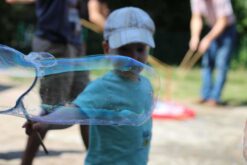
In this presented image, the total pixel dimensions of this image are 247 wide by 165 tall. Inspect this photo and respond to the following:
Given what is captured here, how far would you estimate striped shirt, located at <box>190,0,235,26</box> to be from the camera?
25.6 feet

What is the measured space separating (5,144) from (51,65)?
249 cm

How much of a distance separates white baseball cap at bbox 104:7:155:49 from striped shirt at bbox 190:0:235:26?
5022 mm

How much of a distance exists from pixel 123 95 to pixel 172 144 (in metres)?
2.79

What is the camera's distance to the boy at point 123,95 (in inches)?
109

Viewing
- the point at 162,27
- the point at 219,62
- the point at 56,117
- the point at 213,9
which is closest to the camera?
the point at 56,117

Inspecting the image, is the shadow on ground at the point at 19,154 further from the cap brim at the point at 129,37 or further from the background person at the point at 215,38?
the background person at the point at 215,38

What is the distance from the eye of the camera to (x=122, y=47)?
9.43ft

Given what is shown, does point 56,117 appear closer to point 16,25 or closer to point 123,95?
point 123,95

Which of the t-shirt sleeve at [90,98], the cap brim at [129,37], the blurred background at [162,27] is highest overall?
the cap brim at [129,37]

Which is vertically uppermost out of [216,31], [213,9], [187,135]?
[213,9]

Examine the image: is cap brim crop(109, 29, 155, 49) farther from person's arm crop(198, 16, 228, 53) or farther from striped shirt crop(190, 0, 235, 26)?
striped shirt crop(190, 0, 235, 26)

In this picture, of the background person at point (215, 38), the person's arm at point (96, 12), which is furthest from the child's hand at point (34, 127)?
the background person at point (215, 38)

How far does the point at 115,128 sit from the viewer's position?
9.20 ft

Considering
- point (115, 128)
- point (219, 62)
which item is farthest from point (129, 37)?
point (219, 62)
